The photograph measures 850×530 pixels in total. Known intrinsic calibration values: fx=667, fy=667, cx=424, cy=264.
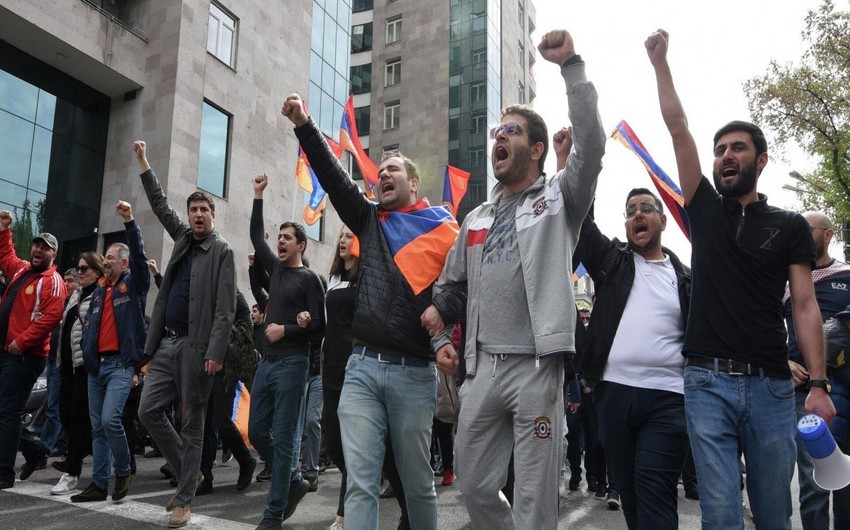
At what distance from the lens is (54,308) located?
6930 millimetres

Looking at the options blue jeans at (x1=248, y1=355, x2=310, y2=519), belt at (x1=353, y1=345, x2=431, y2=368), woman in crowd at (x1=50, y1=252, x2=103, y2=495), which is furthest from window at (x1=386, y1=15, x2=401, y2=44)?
belt at (x1=353, y1=345, x2=431, y2=368)

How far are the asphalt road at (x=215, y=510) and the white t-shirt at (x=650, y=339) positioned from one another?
2548 millimetres

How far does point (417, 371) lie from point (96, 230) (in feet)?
58.4

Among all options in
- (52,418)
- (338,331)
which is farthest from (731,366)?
(52,418)

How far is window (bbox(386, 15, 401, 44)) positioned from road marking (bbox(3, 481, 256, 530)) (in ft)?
134

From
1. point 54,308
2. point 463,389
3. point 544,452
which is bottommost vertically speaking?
point 544,452

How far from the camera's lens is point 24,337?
21.6 feet

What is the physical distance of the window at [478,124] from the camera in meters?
40.1

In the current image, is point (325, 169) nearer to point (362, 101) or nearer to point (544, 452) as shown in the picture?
point (544, 452)

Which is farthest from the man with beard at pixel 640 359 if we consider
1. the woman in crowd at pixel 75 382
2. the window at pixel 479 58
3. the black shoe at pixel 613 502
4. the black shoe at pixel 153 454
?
the window at pixel 479 58

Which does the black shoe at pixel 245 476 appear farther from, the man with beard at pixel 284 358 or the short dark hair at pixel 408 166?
the short dark hair at pixel 408 166

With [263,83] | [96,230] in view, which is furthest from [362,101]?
[96,230]

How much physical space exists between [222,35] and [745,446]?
20.6 metres

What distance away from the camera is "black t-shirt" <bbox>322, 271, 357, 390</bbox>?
517 cm
